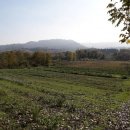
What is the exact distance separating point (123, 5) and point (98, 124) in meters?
8.85

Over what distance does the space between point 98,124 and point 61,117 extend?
2.70 metres

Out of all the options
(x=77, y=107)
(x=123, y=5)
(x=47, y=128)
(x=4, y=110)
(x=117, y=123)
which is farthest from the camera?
(x=77, y=107)

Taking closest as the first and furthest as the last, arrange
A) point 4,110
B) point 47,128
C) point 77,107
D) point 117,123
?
point 47,128
point 117,123
point 4,110
point 77,107

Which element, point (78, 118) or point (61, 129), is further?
point (78, 118)

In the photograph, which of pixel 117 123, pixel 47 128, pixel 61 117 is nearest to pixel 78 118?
pixel 61 117

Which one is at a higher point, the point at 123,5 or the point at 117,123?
the point at 123,5

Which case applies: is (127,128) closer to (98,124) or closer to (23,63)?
(98,124)

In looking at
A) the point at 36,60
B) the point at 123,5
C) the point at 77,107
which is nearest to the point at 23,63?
the point at 36,60

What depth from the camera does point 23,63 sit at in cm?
16300

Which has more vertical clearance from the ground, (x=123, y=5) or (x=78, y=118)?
(x=123, y=5)

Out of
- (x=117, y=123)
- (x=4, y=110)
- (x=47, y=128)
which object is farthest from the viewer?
(x=4, y=110)

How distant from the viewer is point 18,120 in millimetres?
20000

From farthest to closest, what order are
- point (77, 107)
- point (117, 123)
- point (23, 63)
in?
point (23, 63), point (77, 107), point (117, 123)

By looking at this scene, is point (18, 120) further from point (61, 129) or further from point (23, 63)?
point (23, 63)
